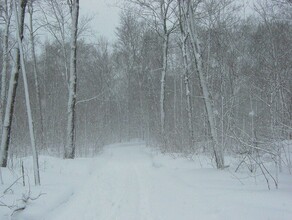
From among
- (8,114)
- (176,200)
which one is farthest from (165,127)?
(176,200)

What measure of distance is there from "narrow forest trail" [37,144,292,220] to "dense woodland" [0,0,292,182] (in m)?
5.68

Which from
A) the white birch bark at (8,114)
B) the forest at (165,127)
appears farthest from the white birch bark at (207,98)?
the white birch bark at (8,114)

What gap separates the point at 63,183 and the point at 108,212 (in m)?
3.35

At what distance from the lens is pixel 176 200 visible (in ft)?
24.4

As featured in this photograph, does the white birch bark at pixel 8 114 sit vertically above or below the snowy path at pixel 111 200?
above

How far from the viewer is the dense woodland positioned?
19266 millimetres

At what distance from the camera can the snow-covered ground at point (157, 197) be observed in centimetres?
575

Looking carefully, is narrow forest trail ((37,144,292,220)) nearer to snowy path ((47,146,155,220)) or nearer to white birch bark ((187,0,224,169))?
snowy path ((47,146,155,220))

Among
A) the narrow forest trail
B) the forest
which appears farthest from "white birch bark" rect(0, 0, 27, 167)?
the narrow forest trail

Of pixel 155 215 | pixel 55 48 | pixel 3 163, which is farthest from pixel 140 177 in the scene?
pixel 55 48

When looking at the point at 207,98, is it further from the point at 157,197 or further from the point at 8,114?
the point at 8,114

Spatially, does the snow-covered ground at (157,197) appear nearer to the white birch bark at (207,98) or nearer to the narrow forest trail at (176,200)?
the narrow forest trail at (176,200)

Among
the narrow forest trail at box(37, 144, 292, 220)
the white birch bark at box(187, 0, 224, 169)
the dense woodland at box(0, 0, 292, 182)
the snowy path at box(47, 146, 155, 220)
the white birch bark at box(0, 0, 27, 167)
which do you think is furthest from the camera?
the dense woodland at box(0, 0, 292, 182)

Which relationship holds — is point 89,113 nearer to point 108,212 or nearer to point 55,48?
point 55,48
